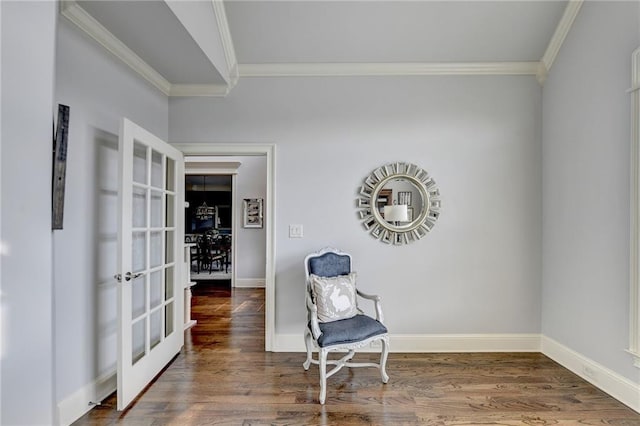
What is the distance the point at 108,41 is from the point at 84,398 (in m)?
2.36

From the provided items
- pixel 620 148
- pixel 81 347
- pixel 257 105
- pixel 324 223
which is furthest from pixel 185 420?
pixel 620 148

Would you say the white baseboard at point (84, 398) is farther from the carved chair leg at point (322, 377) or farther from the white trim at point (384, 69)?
the white trim at point (384, 69)

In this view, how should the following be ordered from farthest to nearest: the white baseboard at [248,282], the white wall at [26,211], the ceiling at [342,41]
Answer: the white baseboard at [248,282] → the ceiling at [342,41] → the white wall at [26,211]

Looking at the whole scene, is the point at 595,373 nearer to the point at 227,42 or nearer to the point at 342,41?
the point at 342,41

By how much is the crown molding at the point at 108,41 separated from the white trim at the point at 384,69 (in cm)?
77

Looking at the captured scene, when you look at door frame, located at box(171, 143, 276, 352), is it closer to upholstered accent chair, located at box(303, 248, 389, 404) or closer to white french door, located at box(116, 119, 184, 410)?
white french door, located at box(116, 119, 184, 410)

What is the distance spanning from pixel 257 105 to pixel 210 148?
61cm

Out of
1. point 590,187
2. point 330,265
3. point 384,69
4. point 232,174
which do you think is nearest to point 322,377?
point 330,265

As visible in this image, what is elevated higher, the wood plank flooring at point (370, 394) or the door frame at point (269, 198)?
the door frame at point (269, 198)

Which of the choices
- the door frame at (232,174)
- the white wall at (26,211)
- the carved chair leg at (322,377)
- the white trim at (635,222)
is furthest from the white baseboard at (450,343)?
the door frame at (232,174)

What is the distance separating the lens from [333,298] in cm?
264

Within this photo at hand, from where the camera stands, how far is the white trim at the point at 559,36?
269cm

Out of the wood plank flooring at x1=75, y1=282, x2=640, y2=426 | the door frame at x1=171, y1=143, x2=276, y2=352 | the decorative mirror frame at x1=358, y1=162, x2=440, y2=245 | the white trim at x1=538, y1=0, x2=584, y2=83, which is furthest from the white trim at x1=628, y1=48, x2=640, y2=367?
the door frame at x1=171, y1=143, x2=276, y2=352

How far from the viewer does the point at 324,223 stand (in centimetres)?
319
